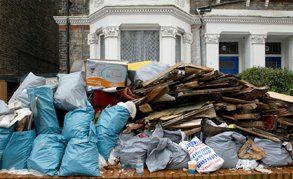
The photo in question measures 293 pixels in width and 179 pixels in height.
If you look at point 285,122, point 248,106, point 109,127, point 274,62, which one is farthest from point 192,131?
point 274,62

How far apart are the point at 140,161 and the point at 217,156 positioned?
906 mm

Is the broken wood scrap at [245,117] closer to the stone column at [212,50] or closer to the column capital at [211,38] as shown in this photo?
the stone column at [212,50]

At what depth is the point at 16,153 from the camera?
12.6ft

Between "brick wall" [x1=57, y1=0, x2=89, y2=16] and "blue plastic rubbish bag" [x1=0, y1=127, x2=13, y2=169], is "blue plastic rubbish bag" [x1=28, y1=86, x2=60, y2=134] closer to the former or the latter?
"blue plastic rubbish bag" [x1=0, y1=127, x2=13, y2=169]

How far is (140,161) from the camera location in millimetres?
3852

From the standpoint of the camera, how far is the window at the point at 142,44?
1003 cm

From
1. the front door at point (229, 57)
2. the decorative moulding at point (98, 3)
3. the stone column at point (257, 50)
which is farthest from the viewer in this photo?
the front door at point (229, 57)

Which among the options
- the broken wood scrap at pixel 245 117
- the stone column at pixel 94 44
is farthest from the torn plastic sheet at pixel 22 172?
the stone column at pixel 94 44

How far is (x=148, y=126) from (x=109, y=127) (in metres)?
0.52

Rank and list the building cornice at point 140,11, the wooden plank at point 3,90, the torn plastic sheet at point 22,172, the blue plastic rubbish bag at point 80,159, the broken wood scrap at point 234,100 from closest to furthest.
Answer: the blue plastic rubbish bag at point 80,159, the torn plastic sheet at point 22,172, the broken wood scrap at point 234,100, the wooden plank at point 3,90, the building cornice at point 140,11

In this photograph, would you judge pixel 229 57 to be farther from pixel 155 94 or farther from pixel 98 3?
pixel 155 94

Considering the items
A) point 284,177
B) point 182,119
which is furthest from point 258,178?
point 182,119

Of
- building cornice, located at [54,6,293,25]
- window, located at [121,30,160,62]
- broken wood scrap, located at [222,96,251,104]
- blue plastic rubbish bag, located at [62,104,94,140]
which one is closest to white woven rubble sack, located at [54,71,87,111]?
blue plastic rubbish bag, located at [62,104,94,140]

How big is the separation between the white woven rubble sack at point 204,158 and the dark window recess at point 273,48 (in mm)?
9158
